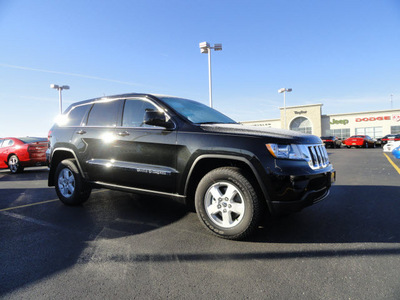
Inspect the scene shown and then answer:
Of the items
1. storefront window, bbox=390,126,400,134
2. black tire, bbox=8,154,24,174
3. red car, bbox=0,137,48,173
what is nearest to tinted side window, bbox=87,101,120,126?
red car, bbox=0,137,48,173

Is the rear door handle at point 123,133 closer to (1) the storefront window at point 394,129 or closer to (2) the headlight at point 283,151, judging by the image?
(2) the headlight at point 283,151

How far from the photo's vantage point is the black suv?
8.85 feet

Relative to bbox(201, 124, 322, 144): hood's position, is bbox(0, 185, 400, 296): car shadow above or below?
below

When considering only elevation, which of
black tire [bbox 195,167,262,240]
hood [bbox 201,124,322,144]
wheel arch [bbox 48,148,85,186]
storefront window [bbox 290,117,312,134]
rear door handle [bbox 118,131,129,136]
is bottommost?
black tire [bbox 195,167,262,240]

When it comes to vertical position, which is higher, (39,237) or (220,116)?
(220,116)

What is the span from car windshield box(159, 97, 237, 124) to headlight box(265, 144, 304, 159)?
116 cm

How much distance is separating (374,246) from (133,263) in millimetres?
2396

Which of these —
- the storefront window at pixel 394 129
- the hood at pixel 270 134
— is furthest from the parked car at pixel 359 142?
the hood at pixel 270 134

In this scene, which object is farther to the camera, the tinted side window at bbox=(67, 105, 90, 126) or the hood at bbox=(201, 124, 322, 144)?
the tinted side window at bbox=(67, 105, 90, 126)

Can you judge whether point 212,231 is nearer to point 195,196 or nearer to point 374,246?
point 195,196

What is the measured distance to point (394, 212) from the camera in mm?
3740

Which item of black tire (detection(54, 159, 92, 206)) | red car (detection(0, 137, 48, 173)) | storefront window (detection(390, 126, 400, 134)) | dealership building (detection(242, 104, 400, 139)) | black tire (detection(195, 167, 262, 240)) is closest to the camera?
black tire (detection(195, 167, 262, 240))

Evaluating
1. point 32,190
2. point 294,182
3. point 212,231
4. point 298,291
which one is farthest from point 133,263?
point 32,190

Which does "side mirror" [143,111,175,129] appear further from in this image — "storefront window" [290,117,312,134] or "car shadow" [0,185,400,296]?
"storefront window" [290,117,312,134]
